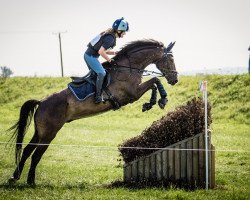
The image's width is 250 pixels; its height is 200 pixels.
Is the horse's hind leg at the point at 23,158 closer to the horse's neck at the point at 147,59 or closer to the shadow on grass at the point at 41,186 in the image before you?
the shadow on grass at the point at 41,186

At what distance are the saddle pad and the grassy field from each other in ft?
3.65

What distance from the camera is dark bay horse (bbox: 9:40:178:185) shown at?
8625 millimetres

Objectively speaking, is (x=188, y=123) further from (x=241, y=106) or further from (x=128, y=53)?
(x=241, y=106)

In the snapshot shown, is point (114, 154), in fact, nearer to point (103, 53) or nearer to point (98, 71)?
point (98, 71)

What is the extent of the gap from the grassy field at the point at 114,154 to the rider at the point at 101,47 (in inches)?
57.7

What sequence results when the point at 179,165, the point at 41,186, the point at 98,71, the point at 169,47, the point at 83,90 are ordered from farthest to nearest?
the point at 169,47, the point at 83,90, the point at 98,71, the point at 41,186, the point at 179,165

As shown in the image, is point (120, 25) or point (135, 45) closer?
point (120, 25)

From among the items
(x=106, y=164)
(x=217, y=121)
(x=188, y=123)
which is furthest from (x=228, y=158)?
(x=217, y=121)

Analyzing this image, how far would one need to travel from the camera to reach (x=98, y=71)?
8422mm

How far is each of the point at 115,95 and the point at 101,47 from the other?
1107 millimetres

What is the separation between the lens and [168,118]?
8.55 meters

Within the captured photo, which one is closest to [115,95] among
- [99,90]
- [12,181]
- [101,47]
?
[99,90]

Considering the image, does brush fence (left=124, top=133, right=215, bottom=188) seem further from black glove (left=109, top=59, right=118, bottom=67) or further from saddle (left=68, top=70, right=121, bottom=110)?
black glove (left=109, top=59, right=118, bottom=67)

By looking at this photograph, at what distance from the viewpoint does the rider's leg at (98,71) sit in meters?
8.41
